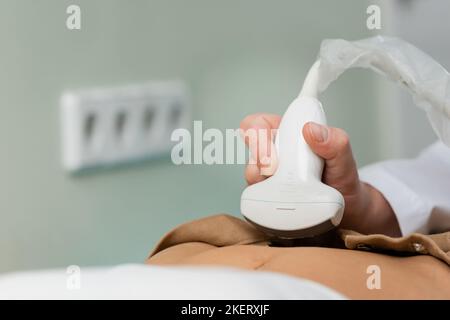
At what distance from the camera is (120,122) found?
0.94 metres

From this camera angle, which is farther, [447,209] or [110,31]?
[110,31]

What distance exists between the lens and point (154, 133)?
98 cm

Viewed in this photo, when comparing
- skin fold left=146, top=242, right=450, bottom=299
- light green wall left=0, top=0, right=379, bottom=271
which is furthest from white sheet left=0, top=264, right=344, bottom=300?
light green wall left=0, top=0, right=379, bottom=271

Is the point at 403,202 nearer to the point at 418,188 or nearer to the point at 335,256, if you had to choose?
the point at 418,188

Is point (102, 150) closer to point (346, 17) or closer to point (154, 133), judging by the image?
point (154, 133)

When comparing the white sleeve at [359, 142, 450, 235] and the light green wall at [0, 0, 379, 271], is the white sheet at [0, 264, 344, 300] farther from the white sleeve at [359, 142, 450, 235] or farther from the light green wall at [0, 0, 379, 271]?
the light green wall at [0, 0, 379, 271]

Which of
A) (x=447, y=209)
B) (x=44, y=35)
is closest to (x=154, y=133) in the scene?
(x=44, y=35)

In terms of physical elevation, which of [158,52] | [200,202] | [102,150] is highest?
[158,52]

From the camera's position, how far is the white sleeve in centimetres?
72

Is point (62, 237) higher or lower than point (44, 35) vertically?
lower

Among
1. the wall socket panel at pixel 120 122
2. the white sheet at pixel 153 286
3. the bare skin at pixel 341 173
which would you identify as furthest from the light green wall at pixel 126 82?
the white sheet at pixel 153 286

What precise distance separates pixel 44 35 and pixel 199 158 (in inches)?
10.9
